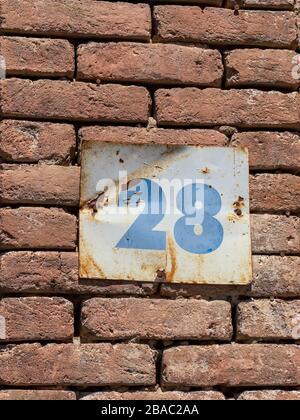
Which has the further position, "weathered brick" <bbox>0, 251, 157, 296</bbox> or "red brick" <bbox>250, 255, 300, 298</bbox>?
"red brick" <bbox>250, 255, 300, 298</bbox>

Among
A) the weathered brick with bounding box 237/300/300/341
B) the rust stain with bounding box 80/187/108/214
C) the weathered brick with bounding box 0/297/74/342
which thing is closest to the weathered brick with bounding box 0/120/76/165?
the rust stain with bounding box 80/187/108/214

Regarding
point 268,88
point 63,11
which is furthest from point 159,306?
point 63,11

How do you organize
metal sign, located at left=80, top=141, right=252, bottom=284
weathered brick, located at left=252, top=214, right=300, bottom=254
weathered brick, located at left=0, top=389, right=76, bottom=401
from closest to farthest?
weathered brick, located at left=0, top=389, right=76, bottom=401 → metal sign, located at left=80, top=141, right=252, bottom=284 → weathered brick, located at left=252, top=214, right=300, bottom=254

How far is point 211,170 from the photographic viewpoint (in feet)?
9.90

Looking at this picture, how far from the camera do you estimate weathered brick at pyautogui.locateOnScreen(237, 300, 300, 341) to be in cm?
294

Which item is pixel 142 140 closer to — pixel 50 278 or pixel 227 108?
pixel 227 108

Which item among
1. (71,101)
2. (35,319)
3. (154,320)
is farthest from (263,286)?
(71,101)

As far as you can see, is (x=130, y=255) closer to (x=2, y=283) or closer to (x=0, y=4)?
(x=2, y=283)

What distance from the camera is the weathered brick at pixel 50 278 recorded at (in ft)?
9.42

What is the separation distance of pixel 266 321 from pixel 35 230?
33.0 inches

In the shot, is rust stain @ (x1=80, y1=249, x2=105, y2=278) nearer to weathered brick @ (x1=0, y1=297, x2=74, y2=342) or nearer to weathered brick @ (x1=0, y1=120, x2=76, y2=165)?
weathered brick @ (x1=0, y1=297, x2=74, y2=342)

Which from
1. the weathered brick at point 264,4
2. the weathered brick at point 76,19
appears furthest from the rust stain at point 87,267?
the weathered brick at point 264,4

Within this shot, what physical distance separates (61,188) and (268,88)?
835mm

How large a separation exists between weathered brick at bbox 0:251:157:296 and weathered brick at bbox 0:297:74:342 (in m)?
0.04
